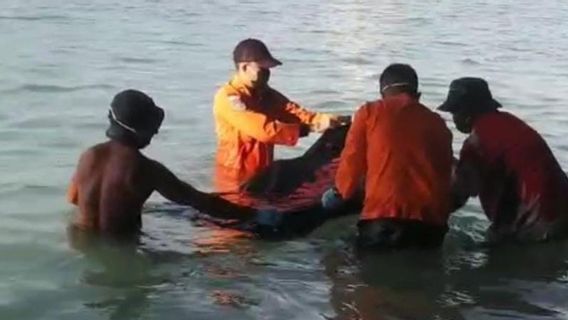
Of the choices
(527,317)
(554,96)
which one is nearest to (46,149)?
(527,317)

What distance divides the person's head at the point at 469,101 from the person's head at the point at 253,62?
6.16ft

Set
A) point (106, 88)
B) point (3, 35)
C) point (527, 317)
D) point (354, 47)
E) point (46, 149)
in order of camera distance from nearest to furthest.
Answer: point (527, 317) → point (46, 149) → point (106, 88) → point (3, 35) → point (354, 47)

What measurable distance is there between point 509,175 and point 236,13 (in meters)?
21.0

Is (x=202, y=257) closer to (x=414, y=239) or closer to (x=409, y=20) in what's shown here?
(x=414, y=239)

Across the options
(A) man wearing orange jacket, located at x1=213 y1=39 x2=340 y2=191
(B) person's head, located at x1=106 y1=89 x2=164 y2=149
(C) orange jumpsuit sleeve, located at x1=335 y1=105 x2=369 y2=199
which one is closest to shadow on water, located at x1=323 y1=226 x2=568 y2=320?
(C) orange jumpsuit sleeve, located at x1=335 y1=105 x2=369 y2=199

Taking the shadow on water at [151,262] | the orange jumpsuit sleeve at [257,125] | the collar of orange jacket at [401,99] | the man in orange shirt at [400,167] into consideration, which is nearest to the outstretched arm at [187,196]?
the shadow on water at [151,262]

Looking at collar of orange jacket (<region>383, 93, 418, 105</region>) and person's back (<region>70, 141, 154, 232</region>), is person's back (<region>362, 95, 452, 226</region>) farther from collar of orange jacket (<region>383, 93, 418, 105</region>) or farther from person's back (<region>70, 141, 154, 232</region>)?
person's back (<region>70, 141, 154, 232</region>)

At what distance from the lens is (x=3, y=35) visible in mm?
21641

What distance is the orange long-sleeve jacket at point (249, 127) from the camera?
9.73 m

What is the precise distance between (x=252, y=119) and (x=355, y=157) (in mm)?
2153

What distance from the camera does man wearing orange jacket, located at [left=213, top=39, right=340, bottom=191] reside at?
972cm

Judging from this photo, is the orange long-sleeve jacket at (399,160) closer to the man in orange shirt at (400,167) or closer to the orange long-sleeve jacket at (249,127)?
the man in orange shirt at (400,167)

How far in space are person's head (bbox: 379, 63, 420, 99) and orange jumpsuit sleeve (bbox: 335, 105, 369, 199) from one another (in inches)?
11.0

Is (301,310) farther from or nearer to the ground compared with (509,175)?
nearer to the ground
